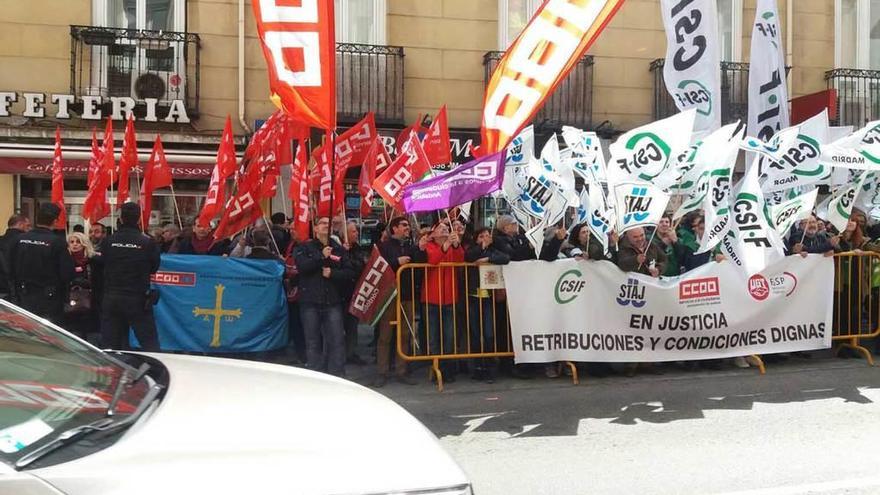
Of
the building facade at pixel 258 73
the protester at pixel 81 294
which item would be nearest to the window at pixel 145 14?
the building facade at pixel 258 73

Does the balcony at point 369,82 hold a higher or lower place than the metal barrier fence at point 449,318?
higher

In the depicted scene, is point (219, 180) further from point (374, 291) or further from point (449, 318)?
point (449, 318)

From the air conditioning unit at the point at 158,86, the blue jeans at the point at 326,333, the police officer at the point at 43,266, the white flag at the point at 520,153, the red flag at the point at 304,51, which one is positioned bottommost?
the blue jeans at the point at 326,333

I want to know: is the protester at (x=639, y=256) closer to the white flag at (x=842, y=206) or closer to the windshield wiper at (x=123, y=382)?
the white flag at (x=842, y=206)

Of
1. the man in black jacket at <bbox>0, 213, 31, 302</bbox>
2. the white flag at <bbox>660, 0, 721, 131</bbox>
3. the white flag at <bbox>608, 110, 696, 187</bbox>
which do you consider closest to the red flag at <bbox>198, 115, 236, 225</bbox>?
the man in black jacket at <bbox>0, 213, 31, 302</bbox>

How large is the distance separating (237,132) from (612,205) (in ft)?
27.6

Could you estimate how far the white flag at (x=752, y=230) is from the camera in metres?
7.56

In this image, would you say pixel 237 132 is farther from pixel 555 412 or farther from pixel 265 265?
pixel 555 412

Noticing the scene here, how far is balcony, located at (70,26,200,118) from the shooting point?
516 inches

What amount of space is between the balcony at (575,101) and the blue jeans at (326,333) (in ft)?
26.9

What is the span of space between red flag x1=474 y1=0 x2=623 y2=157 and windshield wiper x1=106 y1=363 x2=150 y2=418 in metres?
4.65

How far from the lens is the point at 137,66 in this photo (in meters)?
13.3

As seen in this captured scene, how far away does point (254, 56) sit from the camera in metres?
13.9

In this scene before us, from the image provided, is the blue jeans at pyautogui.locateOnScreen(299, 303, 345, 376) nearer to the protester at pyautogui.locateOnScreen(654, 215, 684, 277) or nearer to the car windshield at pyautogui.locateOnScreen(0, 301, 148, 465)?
the protester at pyautogui.locateOnScreen(654, 215, 684, 277)
